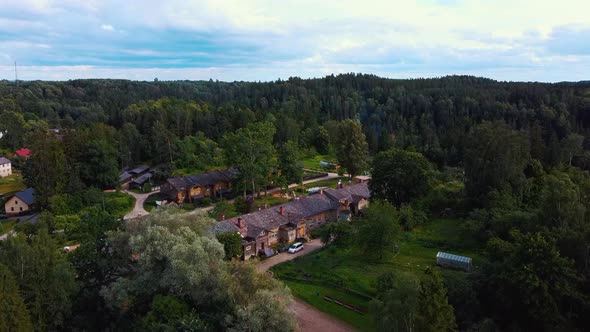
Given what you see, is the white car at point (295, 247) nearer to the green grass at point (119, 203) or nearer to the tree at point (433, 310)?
the tree at point (433, 310)

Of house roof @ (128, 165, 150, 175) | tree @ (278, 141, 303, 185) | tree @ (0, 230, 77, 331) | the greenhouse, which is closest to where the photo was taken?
tree @ (0, 230, 77, 331)

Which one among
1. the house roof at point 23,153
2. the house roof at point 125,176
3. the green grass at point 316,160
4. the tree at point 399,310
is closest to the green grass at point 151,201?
the house roof at point 125,176

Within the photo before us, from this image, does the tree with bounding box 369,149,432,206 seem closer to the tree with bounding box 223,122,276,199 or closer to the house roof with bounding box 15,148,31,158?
the tree with bounding box 223,122,276,199

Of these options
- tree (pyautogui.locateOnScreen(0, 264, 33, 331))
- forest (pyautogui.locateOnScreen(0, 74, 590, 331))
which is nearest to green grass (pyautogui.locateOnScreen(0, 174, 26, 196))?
forest (pyautogui.locateOnScreen(0, 74, 590, 331))

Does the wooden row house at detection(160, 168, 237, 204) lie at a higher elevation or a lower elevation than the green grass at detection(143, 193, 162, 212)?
higher

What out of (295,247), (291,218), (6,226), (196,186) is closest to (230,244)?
(295,247)

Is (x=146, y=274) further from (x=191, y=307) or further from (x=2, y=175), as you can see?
(x=2, y=175)

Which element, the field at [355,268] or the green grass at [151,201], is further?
the green grass at [151,201]

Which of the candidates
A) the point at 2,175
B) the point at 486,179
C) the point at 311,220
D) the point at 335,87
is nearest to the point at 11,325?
the point at 311,220
